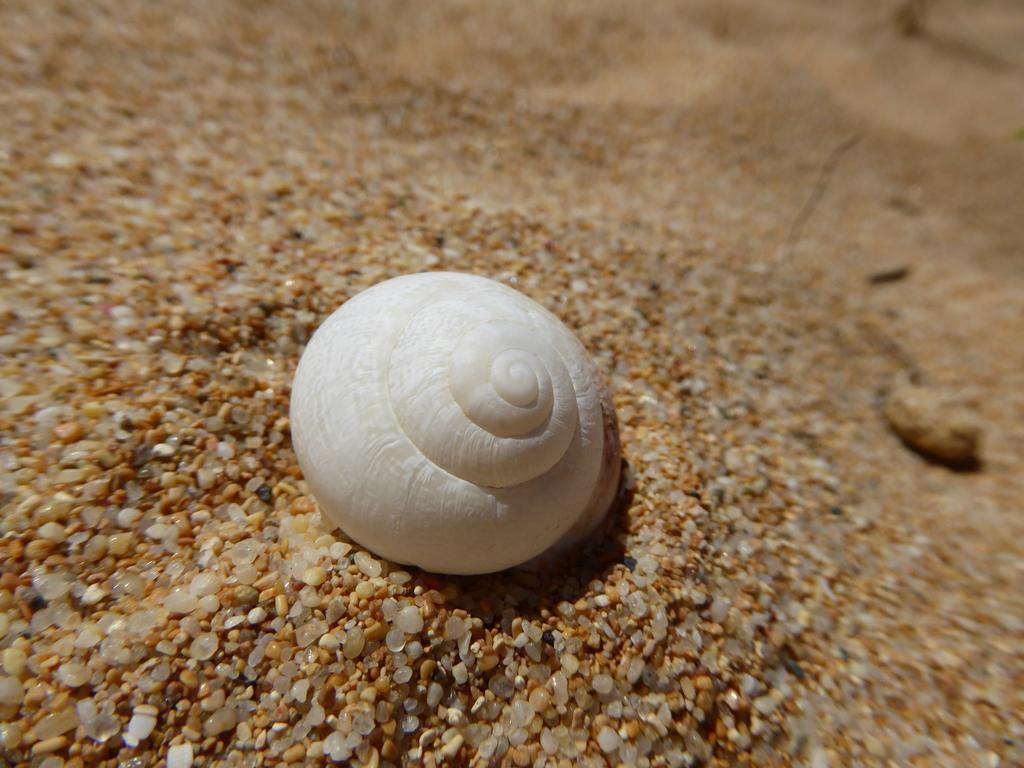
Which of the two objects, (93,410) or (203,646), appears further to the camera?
(93,410)

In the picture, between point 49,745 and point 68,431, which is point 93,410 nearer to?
point 68,431

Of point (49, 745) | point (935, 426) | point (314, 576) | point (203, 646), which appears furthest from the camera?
point (935, 426)

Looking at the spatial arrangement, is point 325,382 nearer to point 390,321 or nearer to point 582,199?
point 390,321

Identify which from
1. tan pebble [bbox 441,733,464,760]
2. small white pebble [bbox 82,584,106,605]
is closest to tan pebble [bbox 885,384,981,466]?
tan pebble [bbox 441,733,464,760]

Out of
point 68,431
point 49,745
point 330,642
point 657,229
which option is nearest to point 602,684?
point 330,642

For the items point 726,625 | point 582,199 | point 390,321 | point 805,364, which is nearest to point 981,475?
point 805,364

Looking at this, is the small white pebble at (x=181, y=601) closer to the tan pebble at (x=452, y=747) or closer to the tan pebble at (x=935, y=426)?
the tan pebble at (x=452, y=747)

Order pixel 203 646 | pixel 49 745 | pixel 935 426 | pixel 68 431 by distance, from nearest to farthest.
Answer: pixel 49 745 < pixel 203 646 < pixel 68 431 < pixel 935 426
